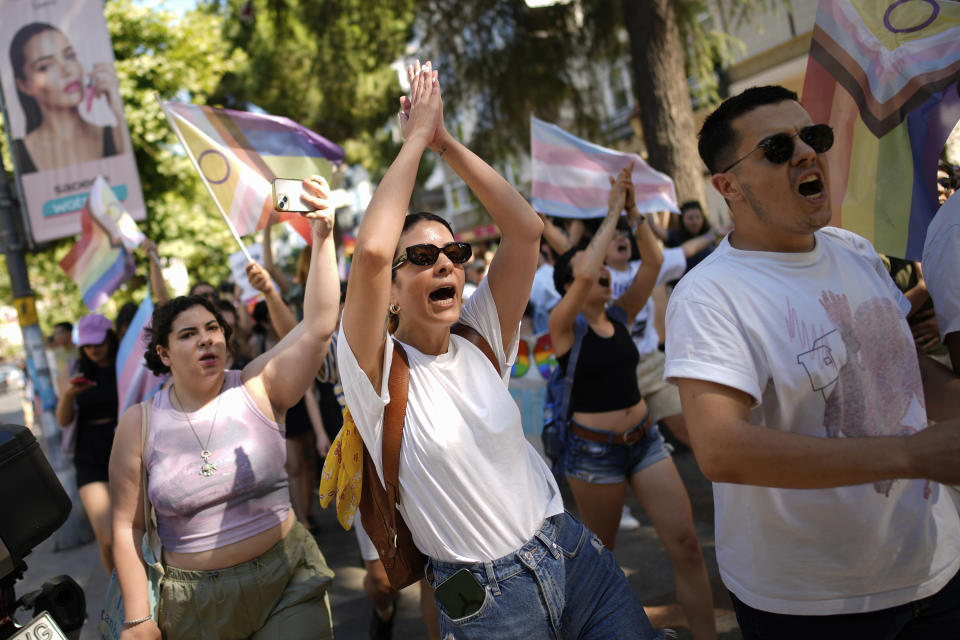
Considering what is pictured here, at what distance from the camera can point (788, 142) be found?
6.67ft

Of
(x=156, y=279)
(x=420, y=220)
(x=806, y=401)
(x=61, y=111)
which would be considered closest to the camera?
(x=806, y=401)

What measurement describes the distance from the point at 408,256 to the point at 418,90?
1.60 ft

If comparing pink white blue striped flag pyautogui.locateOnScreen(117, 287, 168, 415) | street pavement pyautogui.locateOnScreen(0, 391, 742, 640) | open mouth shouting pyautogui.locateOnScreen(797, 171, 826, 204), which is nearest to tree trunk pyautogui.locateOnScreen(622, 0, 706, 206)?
street pavement pyautogui.locateOnScreen(0, 391, 742, 640)

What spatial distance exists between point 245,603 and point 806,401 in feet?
7.04

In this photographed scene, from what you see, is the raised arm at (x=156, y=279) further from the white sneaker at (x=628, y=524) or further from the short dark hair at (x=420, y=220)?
the white sneaker at (x=628, y=524)

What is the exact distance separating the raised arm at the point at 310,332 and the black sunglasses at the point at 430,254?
0.55 meters

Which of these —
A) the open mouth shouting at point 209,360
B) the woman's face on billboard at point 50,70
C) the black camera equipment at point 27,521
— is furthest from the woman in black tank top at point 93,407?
the woman's face on billboard at point 50,70

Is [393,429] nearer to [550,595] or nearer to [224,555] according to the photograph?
[550,595]

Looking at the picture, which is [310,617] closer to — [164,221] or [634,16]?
[634,16]

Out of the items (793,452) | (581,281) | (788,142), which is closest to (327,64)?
(581,281)

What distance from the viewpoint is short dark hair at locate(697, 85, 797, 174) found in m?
2.11

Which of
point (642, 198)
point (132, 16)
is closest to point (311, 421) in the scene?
point (642, 198)

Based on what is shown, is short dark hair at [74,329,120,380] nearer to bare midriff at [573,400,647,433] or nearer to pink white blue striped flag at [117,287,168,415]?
pink white blue striped flag at [117,287,168,415]

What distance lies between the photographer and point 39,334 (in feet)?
28.5
